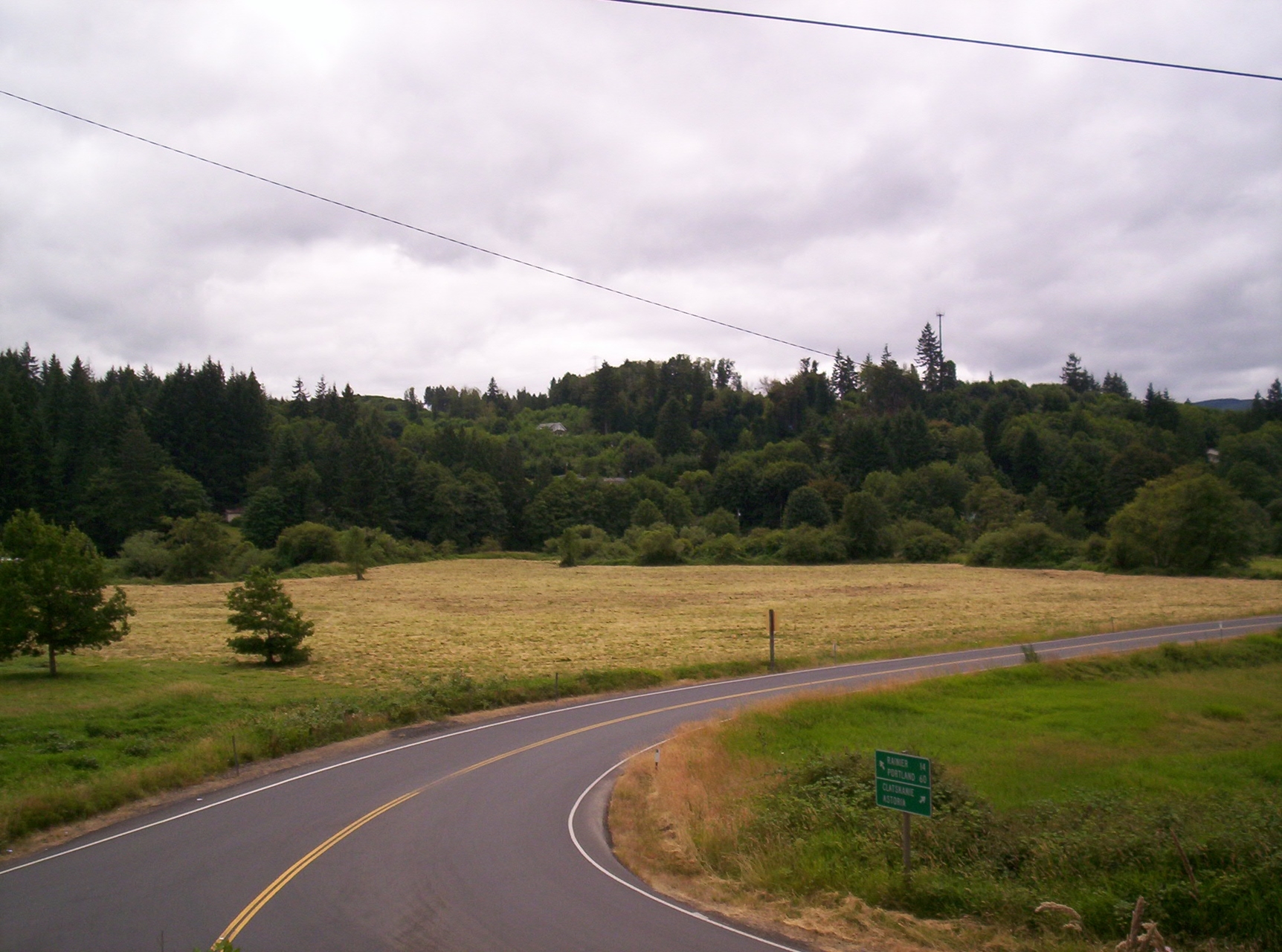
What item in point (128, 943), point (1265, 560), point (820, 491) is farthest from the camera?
point (820, 491)

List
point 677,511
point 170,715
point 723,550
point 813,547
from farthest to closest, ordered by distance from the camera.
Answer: point 677,511
point 723,550
point 813,547
point 170,715

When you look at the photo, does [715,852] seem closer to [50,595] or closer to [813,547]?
[50,595]

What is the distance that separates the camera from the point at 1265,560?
87.6m

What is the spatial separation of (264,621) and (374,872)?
26104 millimetres

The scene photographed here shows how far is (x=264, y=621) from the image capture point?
36.0 m

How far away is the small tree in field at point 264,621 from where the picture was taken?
35.7 m

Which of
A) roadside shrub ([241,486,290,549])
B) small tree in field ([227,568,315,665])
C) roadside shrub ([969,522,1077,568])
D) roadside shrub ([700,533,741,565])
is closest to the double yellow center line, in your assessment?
small tree in field ([227,568,315,665])

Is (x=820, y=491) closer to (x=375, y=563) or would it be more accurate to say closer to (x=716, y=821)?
(x=375, y=563)

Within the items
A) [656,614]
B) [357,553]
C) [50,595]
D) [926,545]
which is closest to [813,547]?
[926,545]

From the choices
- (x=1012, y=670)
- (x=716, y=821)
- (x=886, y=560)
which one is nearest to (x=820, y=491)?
(x=886, y=560)

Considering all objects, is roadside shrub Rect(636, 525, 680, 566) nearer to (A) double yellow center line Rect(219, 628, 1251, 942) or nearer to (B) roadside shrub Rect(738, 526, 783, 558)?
(B) roadside shrub Rect(738, 526, 783, 558)

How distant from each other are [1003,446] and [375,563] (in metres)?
111

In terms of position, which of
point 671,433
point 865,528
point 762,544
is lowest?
point 762,544

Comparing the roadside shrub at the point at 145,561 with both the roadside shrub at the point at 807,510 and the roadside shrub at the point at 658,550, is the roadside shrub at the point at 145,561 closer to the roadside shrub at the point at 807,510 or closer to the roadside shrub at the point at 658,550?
the roadside shrub at the point at 658,550
